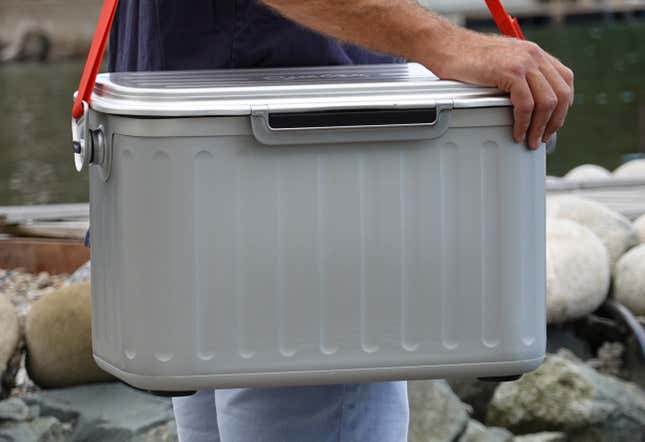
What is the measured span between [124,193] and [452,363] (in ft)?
1.51

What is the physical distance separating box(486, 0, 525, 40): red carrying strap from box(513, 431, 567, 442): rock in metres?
2.08

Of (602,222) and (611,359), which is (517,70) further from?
(602,222)

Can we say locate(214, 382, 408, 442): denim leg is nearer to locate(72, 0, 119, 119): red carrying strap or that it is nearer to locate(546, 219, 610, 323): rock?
locate(72, 0, 119, 119): red carrying strap

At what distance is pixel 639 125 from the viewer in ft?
37.3

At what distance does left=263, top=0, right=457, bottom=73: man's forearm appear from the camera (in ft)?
4.90

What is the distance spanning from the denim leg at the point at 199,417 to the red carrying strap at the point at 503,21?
0.74m

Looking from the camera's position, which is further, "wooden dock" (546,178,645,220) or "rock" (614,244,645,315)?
"wooden dock" (546,178,645,220)

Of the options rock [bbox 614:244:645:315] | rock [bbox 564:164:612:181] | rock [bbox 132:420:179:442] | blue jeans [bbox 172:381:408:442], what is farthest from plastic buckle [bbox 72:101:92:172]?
rock [bbox 564:164:612:181]

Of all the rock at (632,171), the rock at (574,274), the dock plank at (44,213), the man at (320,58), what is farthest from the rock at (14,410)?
the rock at (632,171)

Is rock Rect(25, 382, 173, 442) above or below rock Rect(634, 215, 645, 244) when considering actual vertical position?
below

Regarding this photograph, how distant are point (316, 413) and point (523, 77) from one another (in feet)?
1.88

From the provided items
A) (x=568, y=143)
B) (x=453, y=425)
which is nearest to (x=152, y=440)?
(x=453, y=425)

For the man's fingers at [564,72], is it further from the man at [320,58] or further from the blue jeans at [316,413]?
the blue jeans at [316,413]

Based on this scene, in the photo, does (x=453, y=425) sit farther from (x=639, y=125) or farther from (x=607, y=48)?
(x=607, y=48)
